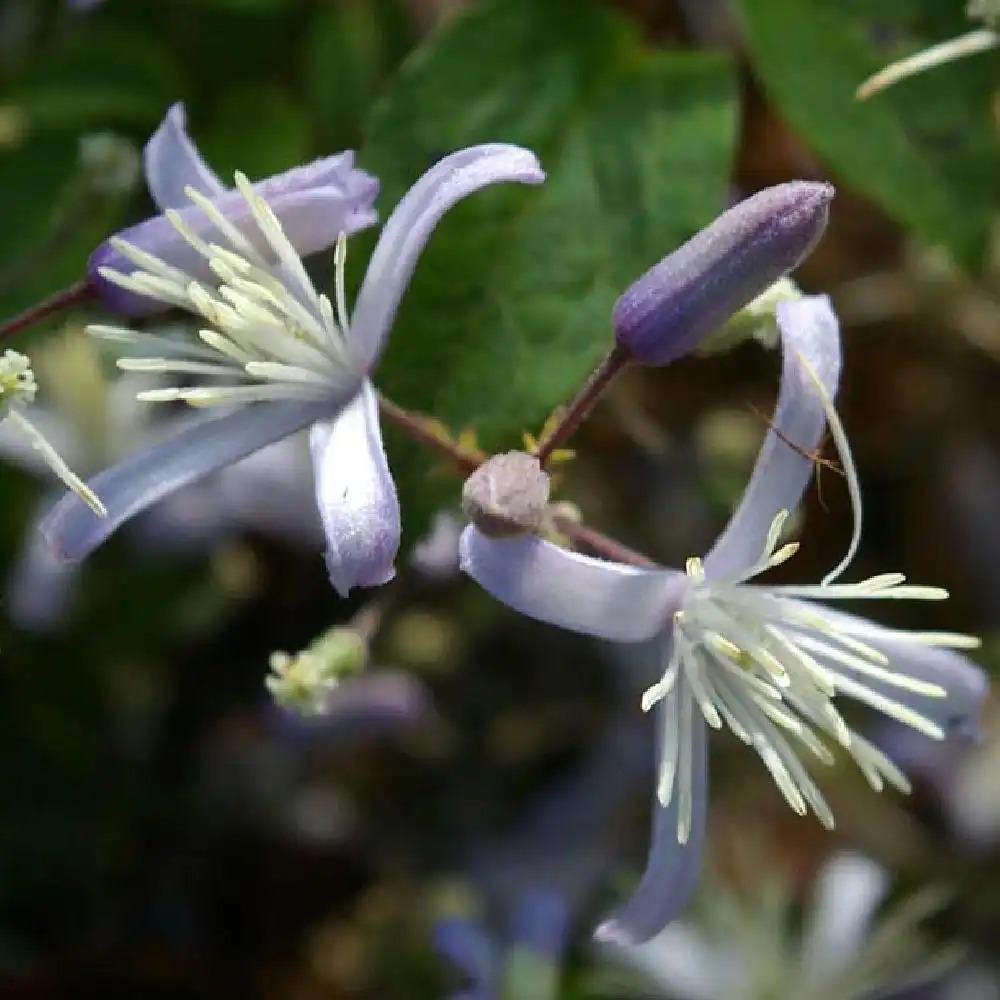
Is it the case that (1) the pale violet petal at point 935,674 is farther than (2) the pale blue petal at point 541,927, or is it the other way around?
(2) the pale blue petal at point 541,927

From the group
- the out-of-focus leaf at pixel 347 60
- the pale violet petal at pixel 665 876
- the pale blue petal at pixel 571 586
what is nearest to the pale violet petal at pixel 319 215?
the pale blue petal at pixel 571 586

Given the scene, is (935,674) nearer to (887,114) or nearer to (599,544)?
(599,544)

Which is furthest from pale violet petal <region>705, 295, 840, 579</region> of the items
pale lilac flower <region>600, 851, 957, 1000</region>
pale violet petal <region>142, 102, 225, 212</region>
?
pale lilac flower <region>600, 851, 957, 1000</region>

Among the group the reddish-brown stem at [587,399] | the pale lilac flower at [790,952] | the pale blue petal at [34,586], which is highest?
the reddish-brown stem at [587,399]

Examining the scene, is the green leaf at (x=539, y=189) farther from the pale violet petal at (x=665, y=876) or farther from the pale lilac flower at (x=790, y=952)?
the pale lilac flower at (x=790, y=952)

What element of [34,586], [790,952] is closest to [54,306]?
[34,586]

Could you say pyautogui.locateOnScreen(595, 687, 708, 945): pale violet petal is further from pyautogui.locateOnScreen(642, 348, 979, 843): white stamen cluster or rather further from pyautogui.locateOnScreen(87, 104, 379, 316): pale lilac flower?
pyautogui.locateOnScreen(87, 104, 379, 316): pale lilac flower

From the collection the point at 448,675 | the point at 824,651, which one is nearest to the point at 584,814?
the point at 448,675
